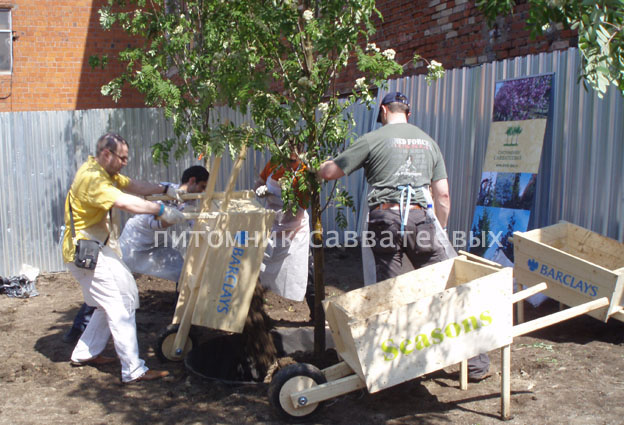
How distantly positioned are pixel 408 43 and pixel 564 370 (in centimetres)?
537

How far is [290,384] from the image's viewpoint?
340 cm

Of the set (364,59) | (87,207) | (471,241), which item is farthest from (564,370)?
(87,207)

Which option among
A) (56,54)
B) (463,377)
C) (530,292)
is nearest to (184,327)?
(463,377)

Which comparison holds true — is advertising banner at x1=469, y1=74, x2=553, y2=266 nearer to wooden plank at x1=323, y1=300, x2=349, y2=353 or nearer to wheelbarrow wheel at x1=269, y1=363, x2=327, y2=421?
wooden plank at x1=323, y1=300, x2=349, y2=353

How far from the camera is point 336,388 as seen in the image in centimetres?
329

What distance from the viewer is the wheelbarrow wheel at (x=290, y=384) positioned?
134 inches

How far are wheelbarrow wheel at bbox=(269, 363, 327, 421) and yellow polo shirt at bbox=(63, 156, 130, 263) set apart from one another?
182 centimetres

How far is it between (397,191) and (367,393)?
4.62ft

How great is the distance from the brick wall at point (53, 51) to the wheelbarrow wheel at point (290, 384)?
9945 millimetres

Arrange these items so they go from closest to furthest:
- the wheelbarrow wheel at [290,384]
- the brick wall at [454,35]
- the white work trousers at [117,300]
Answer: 1. the wheelbarrow wheel at [290,384]
2. the white work trousers at [117,300]
3. the brick wall at [454,35]

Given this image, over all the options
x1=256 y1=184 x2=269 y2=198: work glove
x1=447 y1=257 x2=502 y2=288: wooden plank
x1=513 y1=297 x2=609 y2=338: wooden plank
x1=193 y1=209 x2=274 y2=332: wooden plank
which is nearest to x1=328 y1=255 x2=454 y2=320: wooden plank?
x1=447 y1=257 x2=502 y2=288: wooden plank

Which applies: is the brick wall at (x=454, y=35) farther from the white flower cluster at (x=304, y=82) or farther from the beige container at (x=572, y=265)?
the white flower cluster at (x=304, y=82)

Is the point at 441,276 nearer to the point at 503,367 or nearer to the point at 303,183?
the point at 503,367

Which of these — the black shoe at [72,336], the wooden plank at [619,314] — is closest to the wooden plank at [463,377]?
the wooden plank at [619,314]
